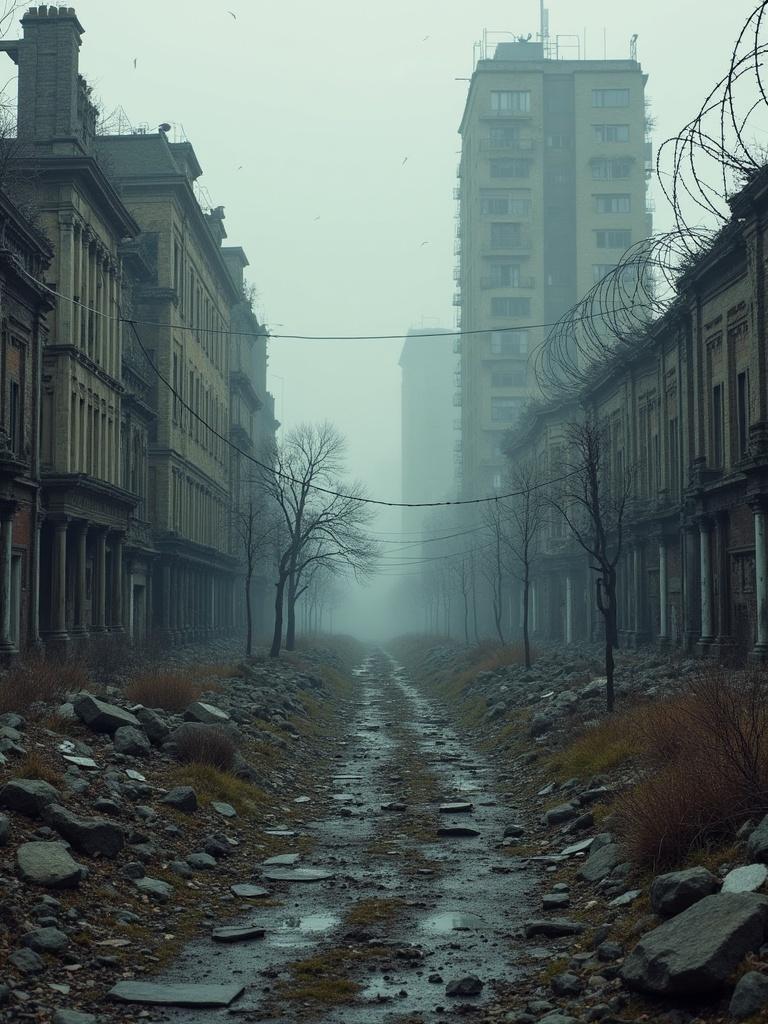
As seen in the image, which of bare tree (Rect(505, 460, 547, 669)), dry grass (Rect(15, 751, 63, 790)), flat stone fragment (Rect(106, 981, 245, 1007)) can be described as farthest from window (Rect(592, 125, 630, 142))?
flat stone fragment (Rect(106, 981, 245, 1007))

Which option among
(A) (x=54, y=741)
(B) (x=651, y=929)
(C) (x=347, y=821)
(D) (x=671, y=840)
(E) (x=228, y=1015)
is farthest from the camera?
(C) (x=347, y=821)

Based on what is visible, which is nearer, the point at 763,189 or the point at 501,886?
the point at 501,886

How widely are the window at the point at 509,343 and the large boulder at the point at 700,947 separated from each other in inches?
3930

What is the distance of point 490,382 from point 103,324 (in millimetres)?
69071

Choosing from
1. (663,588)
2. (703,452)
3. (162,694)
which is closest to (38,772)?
(162,694)

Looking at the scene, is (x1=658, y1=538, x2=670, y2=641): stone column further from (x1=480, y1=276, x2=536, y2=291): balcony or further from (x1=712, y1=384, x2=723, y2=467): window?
(x1=480, y1=276, x2=536, y2=291): balcony

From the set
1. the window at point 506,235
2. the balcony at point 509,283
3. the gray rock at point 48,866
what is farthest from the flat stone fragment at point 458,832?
the window at point 506,235

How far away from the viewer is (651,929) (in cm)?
873

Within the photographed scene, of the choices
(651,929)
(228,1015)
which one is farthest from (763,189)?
(228,1015)

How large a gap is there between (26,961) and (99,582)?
32342 mm

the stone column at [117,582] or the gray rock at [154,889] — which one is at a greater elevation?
the stone column at [117,582]

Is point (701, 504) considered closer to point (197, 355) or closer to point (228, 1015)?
point (228, 1015)

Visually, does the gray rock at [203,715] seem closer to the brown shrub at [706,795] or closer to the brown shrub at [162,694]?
the brown shrub at [162,694]

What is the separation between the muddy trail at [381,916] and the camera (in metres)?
8.12
